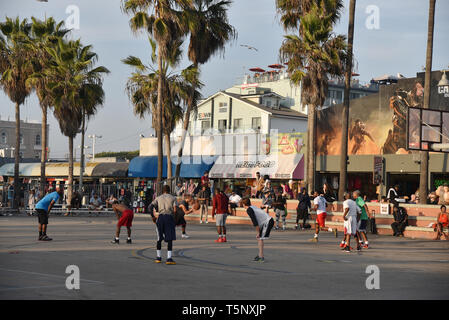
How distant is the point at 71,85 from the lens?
130 ft

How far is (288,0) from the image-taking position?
3419cm

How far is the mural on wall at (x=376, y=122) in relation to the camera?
36.2 m

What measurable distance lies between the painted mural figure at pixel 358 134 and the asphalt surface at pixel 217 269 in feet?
50.7

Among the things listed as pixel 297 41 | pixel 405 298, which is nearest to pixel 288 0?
pixel 297 41

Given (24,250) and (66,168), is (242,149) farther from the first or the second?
(24,250)

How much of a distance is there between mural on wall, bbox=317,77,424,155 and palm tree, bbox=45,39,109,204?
14.3 m

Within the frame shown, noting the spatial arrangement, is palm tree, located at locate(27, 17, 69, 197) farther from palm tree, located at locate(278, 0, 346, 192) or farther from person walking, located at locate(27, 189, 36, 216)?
palm tree, located at locate(278, 0, 346, 192)

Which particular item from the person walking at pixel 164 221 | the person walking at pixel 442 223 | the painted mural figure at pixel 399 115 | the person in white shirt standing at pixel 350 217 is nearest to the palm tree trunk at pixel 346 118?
the painted mural figure at pixel 399 115

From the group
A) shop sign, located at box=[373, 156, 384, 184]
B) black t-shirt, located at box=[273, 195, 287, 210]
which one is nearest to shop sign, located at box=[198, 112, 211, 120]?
shop sign, located at box=[373, 156, 384, 184]

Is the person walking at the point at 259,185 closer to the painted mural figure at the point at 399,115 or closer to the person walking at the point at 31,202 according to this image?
the painted mural figure at the point at 399,115

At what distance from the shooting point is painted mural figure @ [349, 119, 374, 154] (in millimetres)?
38312

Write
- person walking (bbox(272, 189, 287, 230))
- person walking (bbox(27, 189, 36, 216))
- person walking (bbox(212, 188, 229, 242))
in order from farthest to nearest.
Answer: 1. person walking (bbox(27, 189, 36, 216))
2. person walking (bbox(272, 189, 287, 230))
3. person walking (bbox(212, 188, 229, 242))

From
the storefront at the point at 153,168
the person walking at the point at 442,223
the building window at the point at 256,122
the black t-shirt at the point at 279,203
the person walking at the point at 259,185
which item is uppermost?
the building window at the point at 256,122
